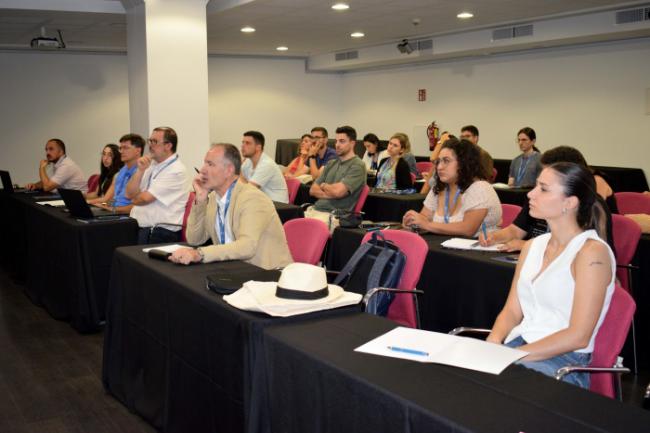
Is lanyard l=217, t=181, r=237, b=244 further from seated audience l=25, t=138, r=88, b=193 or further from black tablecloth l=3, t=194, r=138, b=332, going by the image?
seated audience l=25, t=138, r=88, b=193

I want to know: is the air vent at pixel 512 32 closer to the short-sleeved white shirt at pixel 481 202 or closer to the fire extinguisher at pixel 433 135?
the fire extinguisher at pixel 433 135

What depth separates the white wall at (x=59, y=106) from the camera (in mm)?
12805

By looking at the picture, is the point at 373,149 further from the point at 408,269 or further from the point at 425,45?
the point at 408,269

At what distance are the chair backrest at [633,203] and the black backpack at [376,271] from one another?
2928 mm

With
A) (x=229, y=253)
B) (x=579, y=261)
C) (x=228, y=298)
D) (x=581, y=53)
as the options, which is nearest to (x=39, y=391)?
(x=229, y=253)

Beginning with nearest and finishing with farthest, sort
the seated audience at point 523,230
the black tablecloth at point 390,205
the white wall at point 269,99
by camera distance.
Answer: the seated audience at point 523,230 < the black tablecloth at point 390,205 < the white wall at point 269,99

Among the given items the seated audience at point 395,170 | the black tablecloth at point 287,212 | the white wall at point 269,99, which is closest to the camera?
the black tablecloth at point 287,212

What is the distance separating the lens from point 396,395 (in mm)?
1756

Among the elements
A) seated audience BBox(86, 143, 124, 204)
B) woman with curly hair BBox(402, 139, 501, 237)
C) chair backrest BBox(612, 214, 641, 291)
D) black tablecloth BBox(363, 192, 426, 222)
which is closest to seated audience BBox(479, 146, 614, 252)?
woman with curly hair BBox(402, 139, 501, 237)

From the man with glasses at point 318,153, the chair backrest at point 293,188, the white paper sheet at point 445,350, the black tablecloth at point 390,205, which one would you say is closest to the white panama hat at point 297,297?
the white paper sheet at point 445,350

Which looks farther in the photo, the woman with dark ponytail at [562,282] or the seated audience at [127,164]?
the seated audience at [127,164]

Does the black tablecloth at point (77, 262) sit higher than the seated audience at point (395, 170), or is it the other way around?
the seated audience at point (395, 170)

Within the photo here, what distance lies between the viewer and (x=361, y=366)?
195 cm

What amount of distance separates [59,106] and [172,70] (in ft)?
23.1
